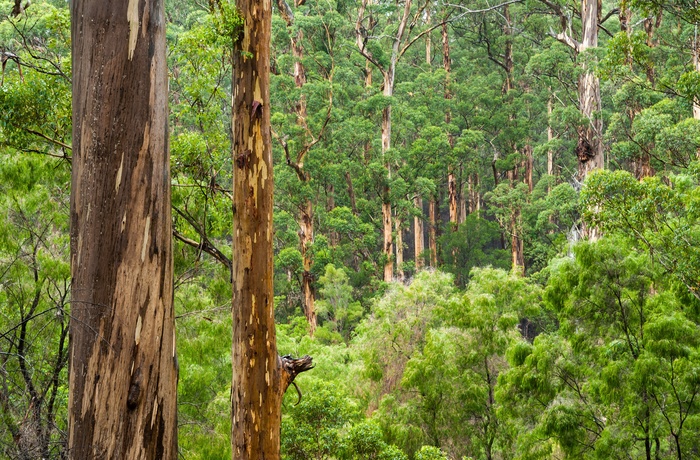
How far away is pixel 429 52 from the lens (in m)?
30.2

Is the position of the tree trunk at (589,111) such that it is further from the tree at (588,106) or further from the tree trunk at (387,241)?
the tree trunk at (387,241)

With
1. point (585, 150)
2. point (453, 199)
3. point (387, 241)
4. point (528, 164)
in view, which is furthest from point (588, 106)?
point (528, 164)

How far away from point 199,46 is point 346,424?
6.05 metres

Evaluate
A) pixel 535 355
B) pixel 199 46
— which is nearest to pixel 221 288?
pixel 199 46

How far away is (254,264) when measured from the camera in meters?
4.88

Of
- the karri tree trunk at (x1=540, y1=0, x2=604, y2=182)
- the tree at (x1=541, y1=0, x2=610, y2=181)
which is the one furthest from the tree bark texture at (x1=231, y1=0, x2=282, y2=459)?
the karri tree trunk at (x1=540, y1=0, x2=604, y2=182)

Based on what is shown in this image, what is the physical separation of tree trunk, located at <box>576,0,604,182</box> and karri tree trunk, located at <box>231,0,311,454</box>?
10439mm

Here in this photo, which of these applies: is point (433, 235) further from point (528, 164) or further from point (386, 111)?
point (386, 111)

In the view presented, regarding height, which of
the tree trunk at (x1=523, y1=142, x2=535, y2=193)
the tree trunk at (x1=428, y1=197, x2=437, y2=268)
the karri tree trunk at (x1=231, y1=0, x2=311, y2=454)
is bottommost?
the karri tree trunk at (x1=231, y1=0, x2=311, y2=454)

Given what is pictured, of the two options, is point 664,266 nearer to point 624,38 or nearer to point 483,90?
point 624,38

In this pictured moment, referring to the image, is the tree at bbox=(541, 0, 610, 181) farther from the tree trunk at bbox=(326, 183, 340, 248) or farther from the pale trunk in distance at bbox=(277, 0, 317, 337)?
the tree trunk at bbox=(326, 183, 340, 248)

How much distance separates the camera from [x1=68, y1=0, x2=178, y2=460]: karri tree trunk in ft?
7.47

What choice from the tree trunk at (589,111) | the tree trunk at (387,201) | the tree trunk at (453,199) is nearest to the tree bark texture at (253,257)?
the tree trunk at (589,111)

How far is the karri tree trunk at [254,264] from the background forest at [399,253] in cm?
38
